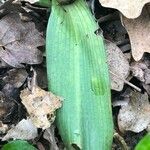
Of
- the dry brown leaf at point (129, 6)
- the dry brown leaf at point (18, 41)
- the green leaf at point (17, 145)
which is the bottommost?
the green leaf at point (17, 145)

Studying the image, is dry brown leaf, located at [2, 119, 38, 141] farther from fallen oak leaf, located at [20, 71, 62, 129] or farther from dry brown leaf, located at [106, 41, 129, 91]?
dry brown leaf, located at [106, 41, 129, 91]

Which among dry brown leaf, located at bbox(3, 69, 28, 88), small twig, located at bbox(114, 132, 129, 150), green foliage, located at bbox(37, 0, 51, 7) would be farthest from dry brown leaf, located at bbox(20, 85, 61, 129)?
green foliage, located at bbox(37, 0, 51, 7)

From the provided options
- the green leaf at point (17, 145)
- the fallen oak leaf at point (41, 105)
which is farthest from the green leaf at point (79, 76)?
the green leaf at point (17, 145)

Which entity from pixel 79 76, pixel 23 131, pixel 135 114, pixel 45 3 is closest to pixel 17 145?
pixel 23 131

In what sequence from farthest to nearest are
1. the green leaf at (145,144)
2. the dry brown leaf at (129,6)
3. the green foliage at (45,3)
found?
the green foliage at (45,3) < the dry brown leaf at (129,6) < the green leaf at (145,144)

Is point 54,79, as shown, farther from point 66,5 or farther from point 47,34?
point 66,5

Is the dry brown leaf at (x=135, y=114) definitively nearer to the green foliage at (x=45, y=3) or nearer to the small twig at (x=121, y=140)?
the small twig at (x=121, y=140)

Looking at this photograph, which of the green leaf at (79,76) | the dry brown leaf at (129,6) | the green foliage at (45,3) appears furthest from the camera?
the green foliage at (45,3)

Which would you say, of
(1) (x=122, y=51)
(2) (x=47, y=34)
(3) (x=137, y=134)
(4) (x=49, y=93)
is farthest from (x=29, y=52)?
(3) (x=137, y=134)
